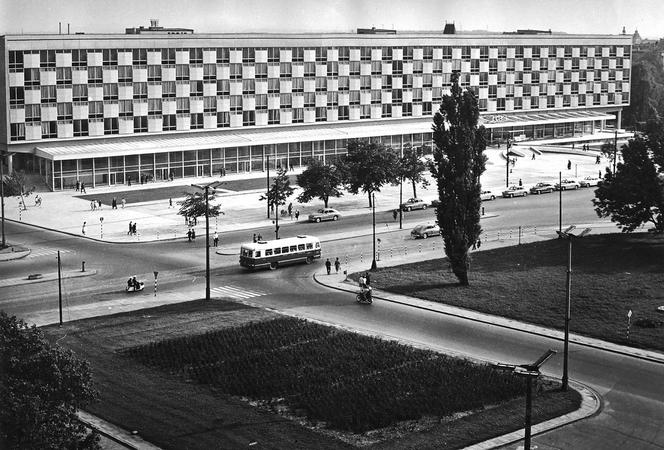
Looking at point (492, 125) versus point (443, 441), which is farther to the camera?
point (492, 125)

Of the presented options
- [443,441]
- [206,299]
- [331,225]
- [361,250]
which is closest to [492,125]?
[331,225]

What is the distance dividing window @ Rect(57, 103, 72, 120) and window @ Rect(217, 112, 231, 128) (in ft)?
70.2

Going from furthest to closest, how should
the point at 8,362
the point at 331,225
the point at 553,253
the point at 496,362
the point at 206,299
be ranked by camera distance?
1. the point at 331,225
2. the point at 553,253
3. the point at 206,299
4. the point at 496,362
5. the point at 8,362

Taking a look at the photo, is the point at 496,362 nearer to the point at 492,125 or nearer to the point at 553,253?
the point at 553,253

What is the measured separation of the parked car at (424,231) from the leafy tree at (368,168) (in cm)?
1431

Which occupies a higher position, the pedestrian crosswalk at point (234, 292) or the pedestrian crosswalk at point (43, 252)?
the pedestrian crosswalk at point (43, 252)

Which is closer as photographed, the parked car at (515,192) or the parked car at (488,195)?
the parked car at (488,195)

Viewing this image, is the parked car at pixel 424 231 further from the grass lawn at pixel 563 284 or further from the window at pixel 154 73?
the window at pixel 154 73

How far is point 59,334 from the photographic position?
60.4 m

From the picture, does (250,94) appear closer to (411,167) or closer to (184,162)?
(184,162)

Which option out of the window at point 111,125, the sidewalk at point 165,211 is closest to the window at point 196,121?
the sidewalk at point 165,211

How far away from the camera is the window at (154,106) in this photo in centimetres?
13225

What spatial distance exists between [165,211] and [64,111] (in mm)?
26693

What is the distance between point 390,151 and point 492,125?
54901 mm
